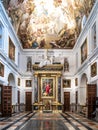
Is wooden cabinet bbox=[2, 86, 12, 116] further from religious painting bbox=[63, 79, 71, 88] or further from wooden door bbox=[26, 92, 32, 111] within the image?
religious painting bbox=[63, 79, 71, 88]

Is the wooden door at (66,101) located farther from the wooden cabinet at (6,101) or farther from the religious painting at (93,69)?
the wooden cabinet at (6,101)

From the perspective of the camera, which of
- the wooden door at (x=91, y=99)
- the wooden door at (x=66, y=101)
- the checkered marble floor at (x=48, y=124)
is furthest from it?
the wooden door at (x=66, y=101)

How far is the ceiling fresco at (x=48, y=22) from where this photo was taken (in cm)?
2827

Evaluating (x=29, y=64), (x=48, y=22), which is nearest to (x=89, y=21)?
(x=48, y=22)

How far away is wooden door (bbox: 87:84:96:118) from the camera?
69.7 feet

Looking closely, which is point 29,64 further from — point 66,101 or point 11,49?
point 11,49

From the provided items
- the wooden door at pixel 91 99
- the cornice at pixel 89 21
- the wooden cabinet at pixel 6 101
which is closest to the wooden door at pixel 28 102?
the cornice at pixel 89 21

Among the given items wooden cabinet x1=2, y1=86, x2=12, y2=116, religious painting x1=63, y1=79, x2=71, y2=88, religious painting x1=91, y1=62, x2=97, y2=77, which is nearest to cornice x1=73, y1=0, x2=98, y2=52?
religious painting x1=91, y1=62, x2=97, y2=77

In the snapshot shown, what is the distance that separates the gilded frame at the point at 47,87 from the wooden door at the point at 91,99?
13.4 m

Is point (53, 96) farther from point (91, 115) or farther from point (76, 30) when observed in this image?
point (91, 115)

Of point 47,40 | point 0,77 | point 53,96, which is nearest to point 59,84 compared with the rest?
point 53,96

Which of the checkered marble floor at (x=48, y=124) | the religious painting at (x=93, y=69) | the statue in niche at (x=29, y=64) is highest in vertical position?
the statue in niche at (x=29, y=64)

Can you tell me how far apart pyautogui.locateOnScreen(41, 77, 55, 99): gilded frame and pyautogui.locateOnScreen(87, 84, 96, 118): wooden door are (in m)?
13.4

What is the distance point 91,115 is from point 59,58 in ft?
49.2
